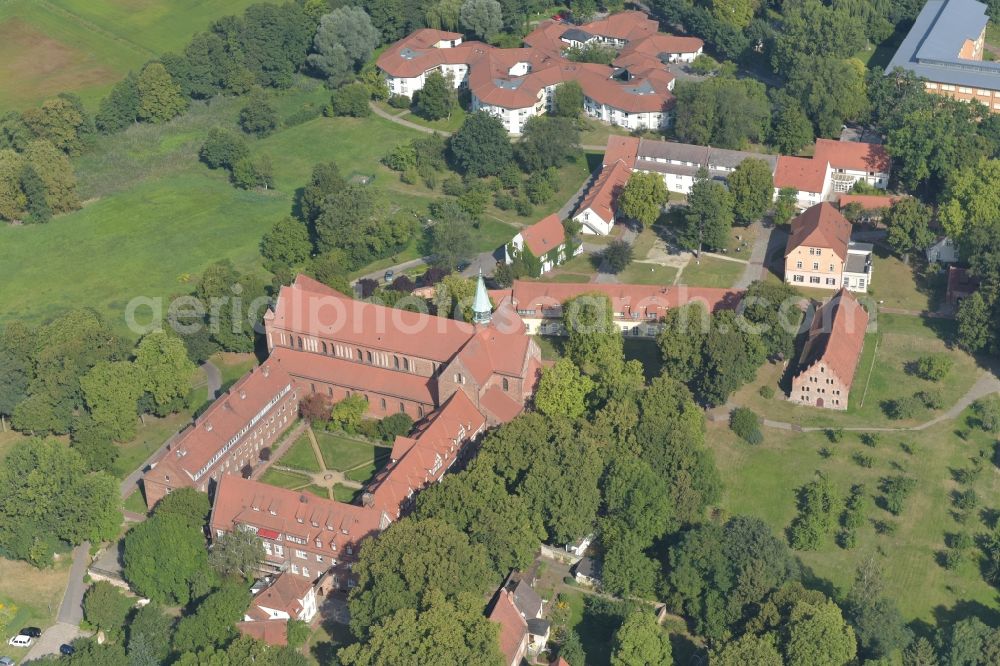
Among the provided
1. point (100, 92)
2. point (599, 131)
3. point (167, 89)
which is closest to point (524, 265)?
point (599, 131)

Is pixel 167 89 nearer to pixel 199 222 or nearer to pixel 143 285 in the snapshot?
pixel 199 222

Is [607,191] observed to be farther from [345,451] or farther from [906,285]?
[345,451]

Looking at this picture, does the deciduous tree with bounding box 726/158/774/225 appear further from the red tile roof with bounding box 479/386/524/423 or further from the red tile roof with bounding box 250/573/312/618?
the red tile roof with bounding box 250/573/312/618

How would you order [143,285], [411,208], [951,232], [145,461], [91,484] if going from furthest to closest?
[411,208], [143,285], [951,232], [145,461], [91,484]

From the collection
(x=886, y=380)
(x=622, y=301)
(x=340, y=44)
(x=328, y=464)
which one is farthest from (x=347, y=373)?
(x=340, y=44)

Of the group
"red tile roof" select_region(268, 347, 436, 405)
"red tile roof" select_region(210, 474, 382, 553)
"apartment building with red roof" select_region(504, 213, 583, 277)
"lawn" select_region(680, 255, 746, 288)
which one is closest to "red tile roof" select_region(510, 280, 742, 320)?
"lawn" select_region(680, 255, 746, 288)

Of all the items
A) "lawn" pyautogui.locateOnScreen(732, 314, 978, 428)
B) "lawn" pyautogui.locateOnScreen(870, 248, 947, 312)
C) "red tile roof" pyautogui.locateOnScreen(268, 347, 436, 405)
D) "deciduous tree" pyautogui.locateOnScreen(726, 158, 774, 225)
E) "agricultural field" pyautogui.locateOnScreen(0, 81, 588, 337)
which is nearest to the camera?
"red tile roof" pyautogui.locateOnScreen(268, 347, 436, 405)

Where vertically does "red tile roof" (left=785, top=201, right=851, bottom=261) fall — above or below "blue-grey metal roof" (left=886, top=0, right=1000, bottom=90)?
below
